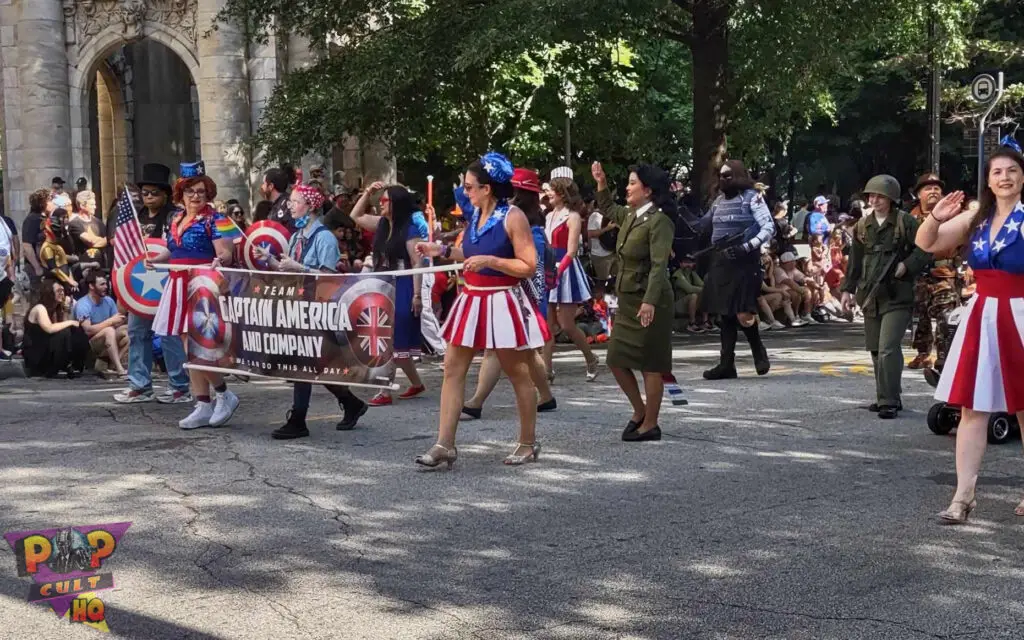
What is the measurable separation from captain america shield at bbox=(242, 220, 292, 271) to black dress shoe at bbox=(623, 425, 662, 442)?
9.38 ft

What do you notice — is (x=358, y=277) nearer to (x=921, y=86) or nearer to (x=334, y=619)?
(x=334, y=619)

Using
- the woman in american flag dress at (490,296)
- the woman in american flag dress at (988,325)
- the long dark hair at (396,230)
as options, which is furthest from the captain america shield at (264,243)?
the woman in american flag dress at (988,325)

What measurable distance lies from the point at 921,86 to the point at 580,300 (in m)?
26.8

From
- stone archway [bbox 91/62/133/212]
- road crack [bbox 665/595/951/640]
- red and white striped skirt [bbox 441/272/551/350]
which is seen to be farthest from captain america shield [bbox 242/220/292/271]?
stone archway [bbox 91/62/133/212]

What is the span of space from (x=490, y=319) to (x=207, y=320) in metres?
2.86

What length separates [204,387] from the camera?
11.0 m

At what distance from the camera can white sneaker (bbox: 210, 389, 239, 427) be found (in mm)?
11117

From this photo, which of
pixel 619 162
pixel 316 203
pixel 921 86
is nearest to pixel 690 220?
pixel 316 203

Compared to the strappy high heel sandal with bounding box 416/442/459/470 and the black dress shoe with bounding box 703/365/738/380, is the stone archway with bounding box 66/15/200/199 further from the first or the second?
the strappy high heel sandal with bounding box 416/442/459/470

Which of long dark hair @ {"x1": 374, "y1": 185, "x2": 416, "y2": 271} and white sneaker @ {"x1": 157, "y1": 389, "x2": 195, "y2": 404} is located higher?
long dark hair @ {"x1": 374, "y1": 185, "x2": 416, "y2": 271}

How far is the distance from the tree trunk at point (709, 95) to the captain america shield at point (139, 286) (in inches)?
469

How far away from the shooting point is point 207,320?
11.0 m

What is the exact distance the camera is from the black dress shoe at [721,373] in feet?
45.5

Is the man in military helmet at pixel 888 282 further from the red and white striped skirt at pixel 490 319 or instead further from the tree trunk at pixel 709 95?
the tree trunk at pixel 709 95
